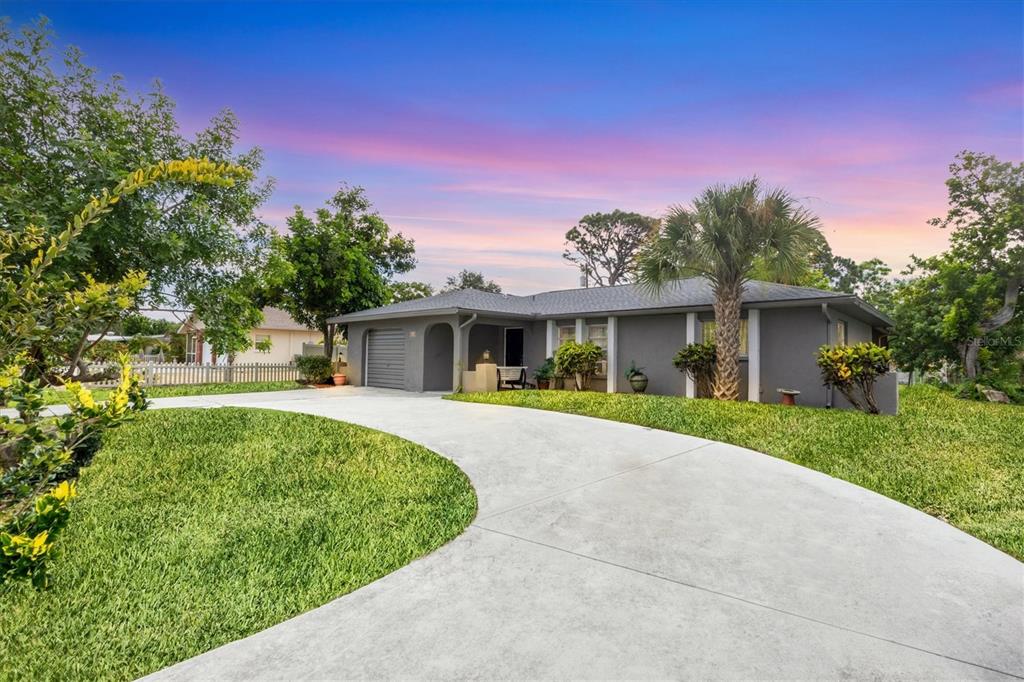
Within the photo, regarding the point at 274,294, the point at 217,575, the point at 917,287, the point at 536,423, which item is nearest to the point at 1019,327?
the point at 917,287

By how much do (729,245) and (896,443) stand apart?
5.13m

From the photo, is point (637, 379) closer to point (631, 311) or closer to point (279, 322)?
point (631, 311)

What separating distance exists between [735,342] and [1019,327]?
41.6 ft

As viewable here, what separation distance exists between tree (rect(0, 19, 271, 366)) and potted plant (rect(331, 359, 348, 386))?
10.3 meters

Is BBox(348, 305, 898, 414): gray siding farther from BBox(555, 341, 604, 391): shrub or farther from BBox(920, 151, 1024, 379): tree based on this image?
BBox(920, 151, 1024, 379): tree

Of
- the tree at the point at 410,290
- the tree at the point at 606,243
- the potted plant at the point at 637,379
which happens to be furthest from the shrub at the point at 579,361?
the tree at the point at 606,243

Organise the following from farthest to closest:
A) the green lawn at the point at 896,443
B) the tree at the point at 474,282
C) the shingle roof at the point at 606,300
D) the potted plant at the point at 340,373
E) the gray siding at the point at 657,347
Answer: the tree at the point at 474,282 → the potted plant at the point at 340,373 → the shingle roof at the point at 606,300 → the gray siding at the point at 657,347 → the green lawn at the point at 896,443

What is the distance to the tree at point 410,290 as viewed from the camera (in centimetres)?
2735

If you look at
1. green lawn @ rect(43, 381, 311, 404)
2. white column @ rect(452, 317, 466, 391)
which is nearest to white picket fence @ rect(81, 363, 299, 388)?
green lawn @ rect(43, 381, 311, 404)

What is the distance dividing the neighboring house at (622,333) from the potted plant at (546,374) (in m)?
0.70

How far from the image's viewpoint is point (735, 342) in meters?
10.9

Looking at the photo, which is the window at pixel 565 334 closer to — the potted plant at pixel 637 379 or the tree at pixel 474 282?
the potted plant at pixel 637 379

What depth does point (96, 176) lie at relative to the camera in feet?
18.1

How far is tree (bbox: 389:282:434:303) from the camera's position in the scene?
2735 cm
